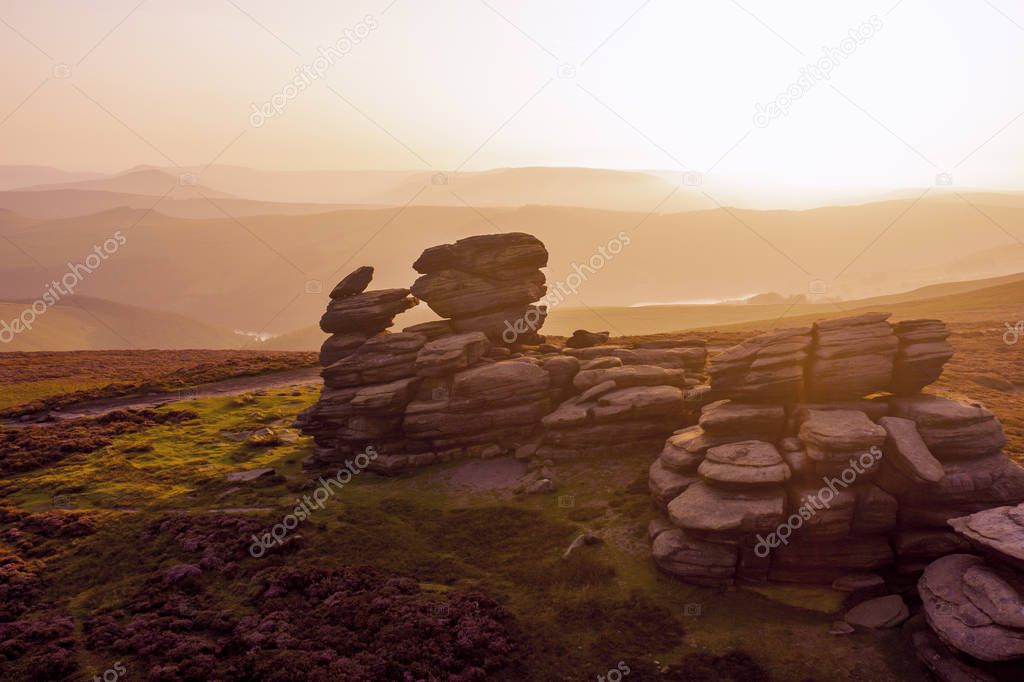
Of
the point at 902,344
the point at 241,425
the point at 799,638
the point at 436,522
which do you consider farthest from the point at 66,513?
the point at 902,344

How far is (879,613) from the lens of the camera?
26.1 meters

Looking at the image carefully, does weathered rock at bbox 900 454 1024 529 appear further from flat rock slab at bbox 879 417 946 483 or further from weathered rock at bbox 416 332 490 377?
weathered rock at bbox 416 332 490 377

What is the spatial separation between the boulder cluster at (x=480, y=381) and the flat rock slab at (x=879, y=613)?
1791cm

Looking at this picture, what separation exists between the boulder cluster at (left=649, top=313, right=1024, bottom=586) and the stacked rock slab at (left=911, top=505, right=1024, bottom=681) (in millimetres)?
3864

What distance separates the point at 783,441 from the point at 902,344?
1051 centimetres

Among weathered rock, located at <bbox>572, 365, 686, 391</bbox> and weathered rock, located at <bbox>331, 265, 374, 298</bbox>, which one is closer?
weathered rock, located at <bbox>572, 365, 686, 391</bbox>

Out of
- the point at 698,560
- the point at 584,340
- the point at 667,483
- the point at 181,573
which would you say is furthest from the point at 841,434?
the point at 181,573

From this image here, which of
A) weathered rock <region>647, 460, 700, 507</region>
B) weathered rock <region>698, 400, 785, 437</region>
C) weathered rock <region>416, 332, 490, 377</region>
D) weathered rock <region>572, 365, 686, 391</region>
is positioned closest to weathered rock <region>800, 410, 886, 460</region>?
weathered rock <region>698, 400, 785, 437</region>

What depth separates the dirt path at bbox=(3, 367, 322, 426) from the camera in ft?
221

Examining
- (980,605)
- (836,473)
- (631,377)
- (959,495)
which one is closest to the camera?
(980,605)

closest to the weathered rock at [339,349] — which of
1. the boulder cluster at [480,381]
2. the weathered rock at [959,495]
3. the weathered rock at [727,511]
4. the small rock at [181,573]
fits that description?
the boulder cluster at [480,381]

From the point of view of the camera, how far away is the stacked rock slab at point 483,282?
53.3m

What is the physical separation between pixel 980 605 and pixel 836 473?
901 centimetres

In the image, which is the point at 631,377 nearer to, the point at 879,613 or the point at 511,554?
the point at 511,554
